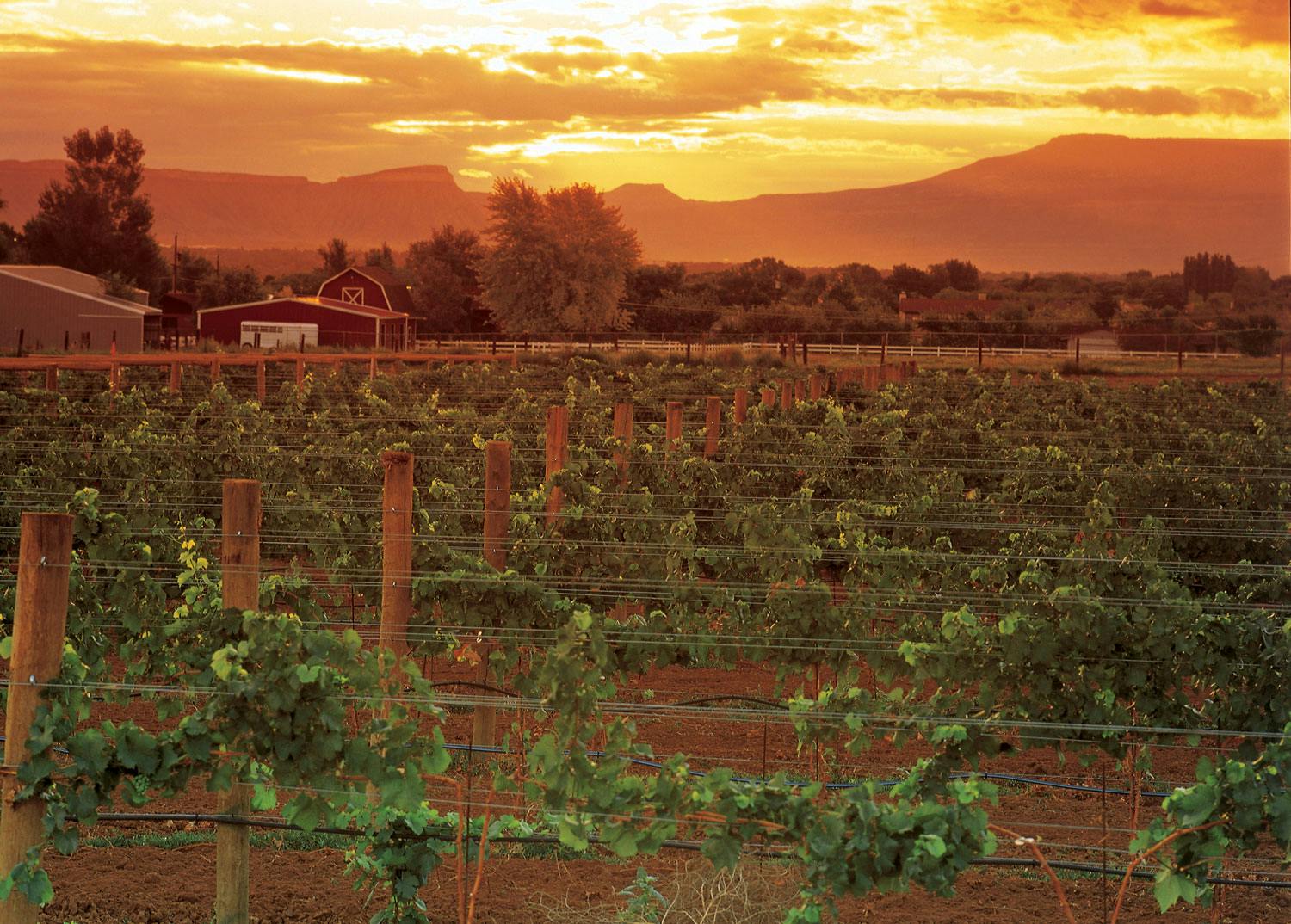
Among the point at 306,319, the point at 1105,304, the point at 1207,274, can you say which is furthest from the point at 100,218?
the point at 1207,274

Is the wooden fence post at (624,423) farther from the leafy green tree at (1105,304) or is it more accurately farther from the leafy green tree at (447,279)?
the leafy green tree at (1105,304)

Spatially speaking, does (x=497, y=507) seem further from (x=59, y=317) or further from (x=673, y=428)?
(x=59, y=317)

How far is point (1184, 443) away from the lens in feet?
55.8

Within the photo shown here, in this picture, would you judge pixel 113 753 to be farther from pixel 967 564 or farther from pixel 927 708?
pixel 967 564

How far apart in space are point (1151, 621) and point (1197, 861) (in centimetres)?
154

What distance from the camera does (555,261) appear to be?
70562 millimetres

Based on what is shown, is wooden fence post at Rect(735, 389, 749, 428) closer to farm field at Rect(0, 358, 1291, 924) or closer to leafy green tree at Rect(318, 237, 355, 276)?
farm field at Rect(0, 358, 1291, 924)

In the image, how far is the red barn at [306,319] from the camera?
6531 cm

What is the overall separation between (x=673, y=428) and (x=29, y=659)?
931cm

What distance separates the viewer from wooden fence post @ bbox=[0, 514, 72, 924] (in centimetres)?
425

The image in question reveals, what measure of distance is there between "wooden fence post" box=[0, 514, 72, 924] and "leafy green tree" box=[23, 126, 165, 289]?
87423 millimetres

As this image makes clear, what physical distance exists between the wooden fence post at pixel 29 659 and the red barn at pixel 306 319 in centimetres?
6123

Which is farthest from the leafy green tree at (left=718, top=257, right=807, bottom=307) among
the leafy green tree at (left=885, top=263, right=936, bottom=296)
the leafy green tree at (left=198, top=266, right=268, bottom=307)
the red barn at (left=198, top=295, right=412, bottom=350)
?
the leafy green tree at (left=198, top=266, right=268, bottom=307)

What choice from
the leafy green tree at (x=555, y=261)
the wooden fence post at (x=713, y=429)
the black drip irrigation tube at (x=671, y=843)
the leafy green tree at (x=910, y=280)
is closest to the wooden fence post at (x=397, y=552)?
the black drip irrigation tube at (x=671, y=843)
